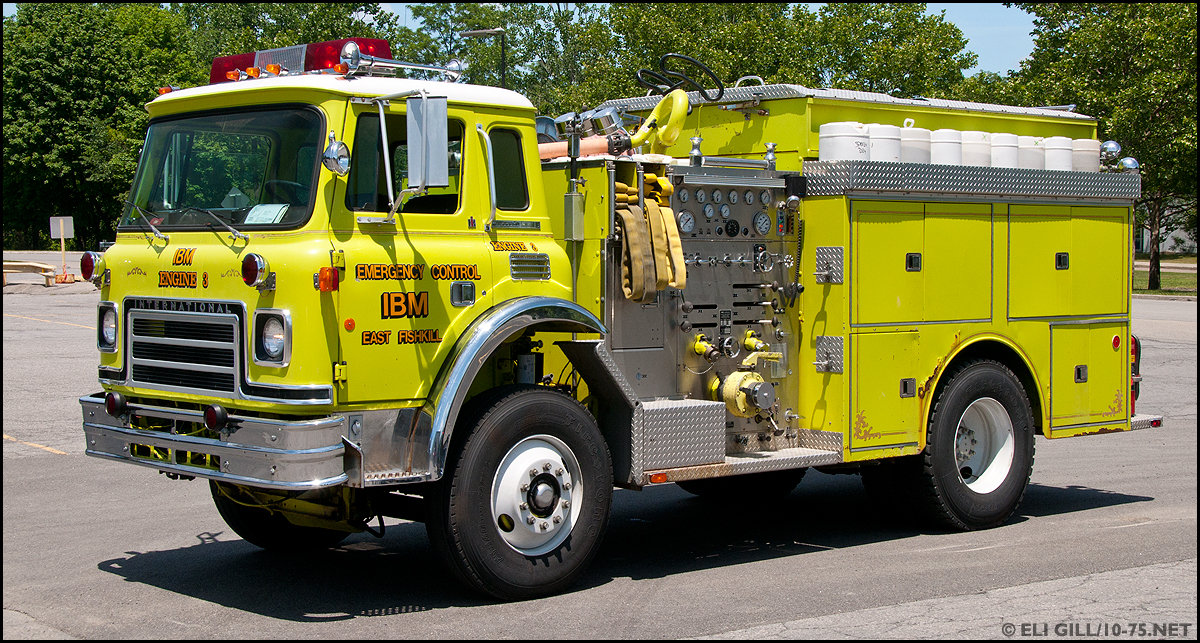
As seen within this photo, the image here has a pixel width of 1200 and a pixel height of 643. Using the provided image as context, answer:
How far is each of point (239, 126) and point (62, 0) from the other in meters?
64.1

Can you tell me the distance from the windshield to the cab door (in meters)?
0.23

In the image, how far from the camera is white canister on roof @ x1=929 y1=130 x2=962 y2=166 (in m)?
8.73

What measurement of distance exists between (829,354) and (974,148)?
Result: 6.96ft

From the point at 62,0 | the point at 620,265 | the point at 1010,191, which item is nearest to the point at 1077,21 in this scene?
the point at 1010,191

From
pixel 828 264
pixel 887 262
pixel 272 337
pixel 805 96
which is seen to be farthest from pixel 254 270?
pixel 887 262

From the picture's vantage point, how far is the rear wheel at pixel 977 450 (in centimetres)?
859

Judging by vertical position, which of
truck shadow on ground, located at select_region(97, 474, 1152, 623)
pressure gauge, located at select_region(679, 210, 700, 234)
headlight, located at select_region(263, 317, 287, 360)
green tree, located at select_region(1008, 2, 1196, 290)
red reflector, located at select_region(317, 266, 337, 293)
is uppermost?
green tree, located at select_region(1008, 2, 1196, 290)

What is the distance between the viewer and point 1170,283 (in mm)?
49250

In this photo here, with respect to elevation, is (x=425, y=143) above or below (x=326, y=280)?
above

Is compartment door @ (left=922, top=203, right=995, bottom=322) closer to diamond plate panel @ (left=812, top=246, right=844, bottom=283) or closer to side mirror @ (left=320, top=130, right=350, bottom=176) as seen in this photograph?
diamond plate panel @ (left=812, top=246, right=844, bottom=283)

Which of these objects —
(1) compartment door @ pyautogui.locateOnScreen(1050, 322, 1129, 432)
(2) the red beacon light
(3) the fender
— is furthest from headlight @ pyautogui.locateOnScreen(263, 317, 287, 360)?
(1) compartment door @ pyautogui.locateOnScreen(1050, 322, 1129, 432)

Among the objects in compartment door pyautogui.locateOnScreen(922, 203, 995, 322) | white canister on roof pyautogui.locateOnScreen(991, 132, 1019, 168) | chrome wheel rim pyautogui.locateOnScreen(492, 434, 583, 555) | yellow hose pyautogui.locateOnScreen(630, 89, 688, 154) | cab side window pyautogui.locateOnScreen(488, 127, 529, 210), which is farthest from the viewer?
white canister on roof pyautogui.locateOnScreen(991, 132, 1019, 168)

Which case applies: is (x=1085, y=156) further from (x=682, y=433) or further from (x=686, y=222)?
(x=682, y=433)

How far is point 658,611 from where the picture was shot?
6.43 meters
